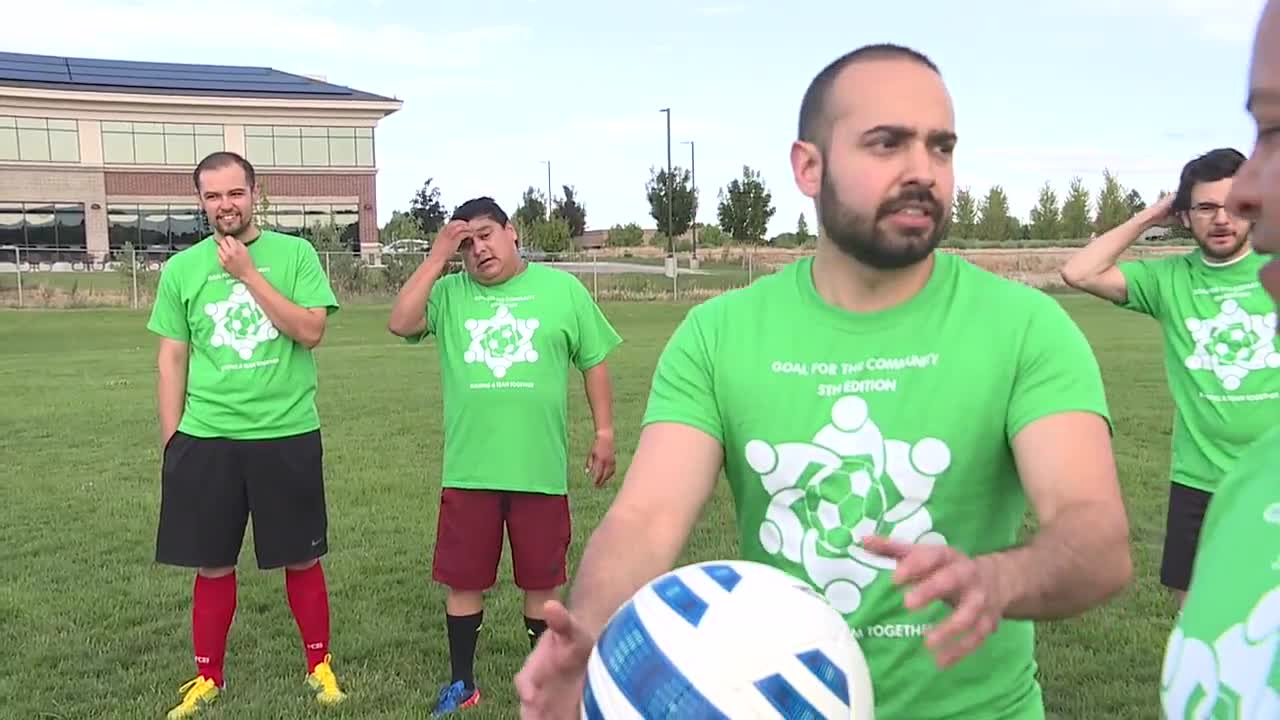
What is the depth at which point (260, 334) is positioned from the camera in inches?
209

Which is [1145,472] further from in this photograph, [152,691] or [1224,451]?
[152,691]

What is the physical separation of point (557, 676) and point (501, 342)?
11.8 ft

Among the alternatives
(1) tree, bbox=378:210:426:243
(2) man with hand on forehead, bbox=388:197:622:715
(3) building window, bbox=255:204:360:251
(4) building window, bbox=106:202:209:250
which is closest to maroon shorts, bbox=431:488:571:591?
(2) man with hand on forehead, bbox=388:197:622:715

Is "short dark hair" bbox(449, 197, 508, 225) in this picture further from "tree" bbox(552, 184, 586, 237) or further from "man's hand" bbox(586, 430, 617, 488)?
"tree" bbox(552, 184, 586, 237)

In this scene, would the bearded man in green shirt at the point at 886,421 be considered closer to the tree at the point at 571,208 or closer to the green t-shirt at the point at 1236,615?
the green t-shirt at the point at 1236,615

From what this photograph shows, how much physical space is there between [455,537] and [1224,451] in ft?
11.0

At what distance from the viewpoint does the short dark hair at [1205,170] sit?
A: 4.96 metres

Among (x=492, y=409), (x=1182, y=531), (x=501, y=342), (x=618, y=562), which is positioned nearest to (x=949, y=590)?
(x=618, y=562)

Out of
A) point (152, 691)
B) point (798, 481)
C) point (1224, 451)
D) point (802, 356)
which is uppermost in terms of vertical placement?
point (802, 356)

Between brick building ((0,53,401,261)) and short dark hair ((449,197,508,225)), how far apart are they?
171 feet

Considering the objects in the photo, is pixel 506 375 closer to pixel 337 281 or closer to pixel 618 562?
pixel 618 562

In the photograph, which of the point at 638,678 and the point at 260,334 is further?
the point at 260,334

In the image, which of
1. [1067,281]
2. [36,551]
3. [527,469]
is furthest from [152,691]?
[1067,281]

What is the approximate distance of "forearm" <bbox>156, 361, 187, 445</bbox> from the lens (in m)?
5.32
